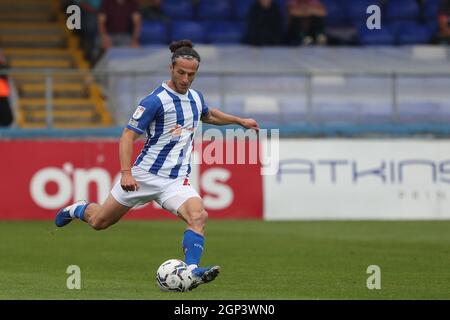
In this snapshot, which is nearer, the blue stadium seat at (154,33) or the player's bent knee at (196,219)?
the player's bent knee at (196,219)

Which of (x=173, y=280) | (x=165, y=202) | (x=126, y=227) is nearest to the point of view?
(x=173, y=280)

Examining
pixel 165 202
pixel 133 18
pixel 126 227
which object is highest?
pixel 133 18

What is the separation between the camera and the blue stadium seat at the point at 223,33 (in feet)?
88.3

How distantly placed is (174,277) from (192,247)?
0.39 meters

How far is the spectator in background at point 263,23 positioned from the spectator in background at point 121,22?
233 cm

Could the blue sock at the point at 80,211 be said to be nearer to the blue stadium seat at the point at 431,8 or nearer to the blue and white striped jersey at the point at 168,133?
the blue and white striped jersey at the point at 168,133

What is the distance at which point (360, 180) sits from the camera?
22.1 metres

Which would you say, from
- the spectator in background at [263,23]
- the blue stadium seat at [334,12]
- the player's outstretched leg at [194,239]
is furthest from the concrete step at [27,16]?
the player's outstretched leg at [194,239]

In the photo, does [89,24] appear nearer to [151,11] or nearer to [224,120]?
[151,11]

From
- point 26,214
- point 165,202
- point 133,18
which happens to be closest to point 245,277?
point 165,202

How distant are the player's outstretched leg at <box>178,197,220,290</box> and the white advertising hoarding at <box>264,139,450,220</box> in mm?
10380
